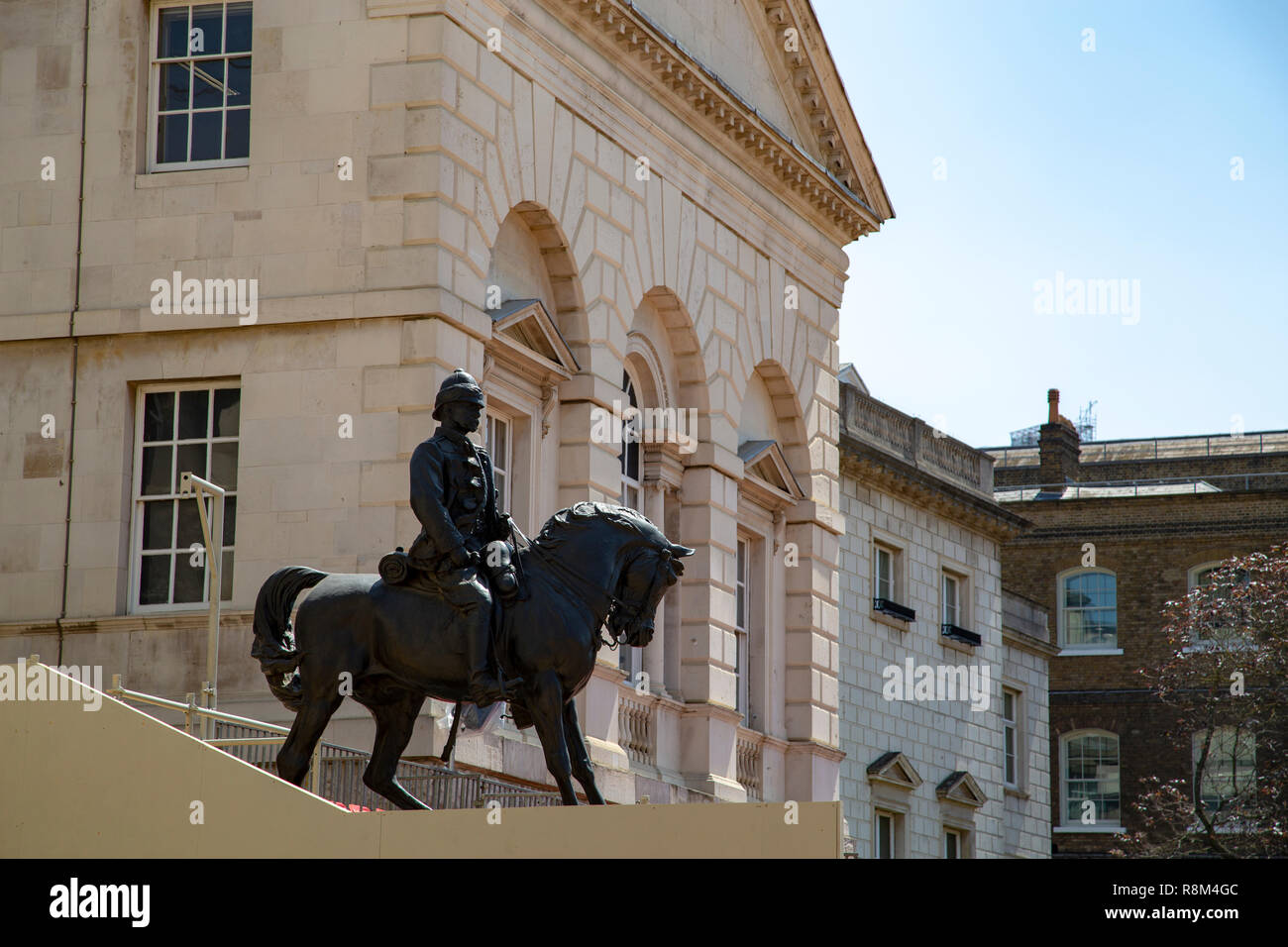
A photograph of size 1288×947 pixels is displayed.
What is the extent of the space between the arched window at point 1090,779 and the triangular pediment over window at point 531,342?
1408 inches

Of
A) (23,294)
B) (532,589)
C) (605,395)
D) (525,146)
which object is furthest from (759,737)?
(532,589)

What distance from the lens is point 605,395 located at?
88.2ft

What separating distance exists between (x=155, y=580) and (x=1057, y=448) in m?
44.5

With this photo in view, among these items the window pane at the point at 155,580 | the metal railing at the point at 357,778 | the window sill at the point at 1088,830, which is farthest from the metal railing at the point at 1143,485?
the metal railing at the point at 357,778

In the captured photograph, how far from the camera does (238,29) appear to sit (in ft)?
81.0

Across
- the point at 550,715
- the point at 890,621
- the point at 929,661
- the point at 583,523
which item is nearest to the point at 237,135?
the point at 583,523

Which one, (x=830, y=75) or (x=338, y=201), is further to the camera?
(x=830, y=75)

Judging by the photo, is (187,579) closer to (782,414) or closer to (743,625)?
(743,625)

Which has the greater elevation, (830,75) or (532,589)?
(830,75)
